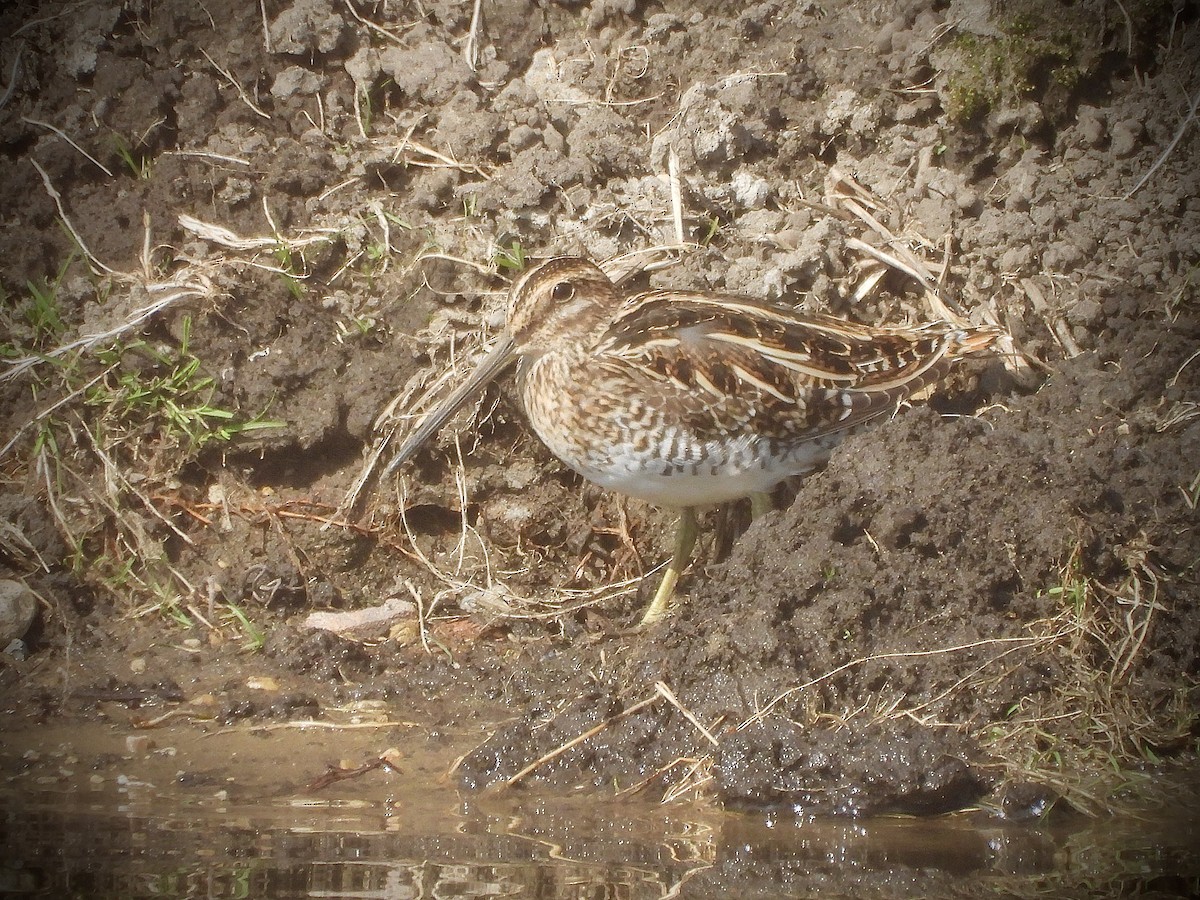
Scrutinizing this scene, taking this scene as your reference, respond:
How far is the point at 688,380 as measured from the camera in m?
4.67

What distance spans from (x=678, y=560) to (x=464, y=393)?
1013mm

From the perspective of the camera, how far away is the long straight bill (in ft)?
16.5

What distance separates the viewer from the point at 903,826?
393 centimetres

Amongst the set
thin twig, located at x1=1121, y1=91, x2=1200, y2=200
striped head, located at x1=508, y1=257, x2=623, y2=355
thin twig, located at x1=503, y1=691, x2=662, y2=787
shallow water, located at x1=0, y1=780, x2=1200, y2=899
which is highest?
thin twig, located at x1=1121, y1=91, x2=1200, y2=200

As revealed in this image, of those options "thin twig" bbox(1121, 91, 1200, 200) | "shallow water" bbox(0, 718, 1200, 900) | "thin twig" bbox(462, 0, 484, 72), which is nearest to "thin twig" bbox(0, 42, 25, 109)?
"thin twig" bbox(462, 0, 484, 72)

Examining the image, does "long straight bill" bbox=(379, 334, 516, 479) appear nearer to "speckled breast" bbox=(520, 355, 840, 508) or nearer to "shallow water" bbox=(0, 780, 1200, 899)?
"speckled breast" bbox=(520, 355, 840, 508)

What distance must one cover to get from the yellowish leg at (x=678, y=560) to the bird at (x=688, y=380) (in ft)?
0.04

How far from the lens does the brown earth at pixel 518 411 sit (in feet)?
14.0

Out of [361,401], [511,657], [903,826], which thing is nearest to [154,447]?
[361,401]

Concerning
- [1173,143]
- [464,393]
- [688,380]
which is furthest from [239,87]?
[1173,143]

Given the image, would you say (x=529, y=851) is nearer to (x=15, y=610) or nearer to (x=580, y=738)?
(x=580, y=738)

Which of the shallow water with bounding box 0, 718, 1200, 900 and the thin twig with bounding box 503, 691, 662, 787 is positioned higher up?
the thin twig with bounding box 503, 691, 662, 787

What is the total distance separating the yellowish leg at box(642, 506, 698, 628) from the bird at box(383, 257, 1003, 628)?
0.04 feet

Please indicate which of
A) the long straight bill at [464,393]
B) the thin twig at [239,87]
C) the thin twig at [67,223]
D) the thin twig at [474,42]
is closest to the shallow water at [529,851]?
the long straight bill at [464,393]
